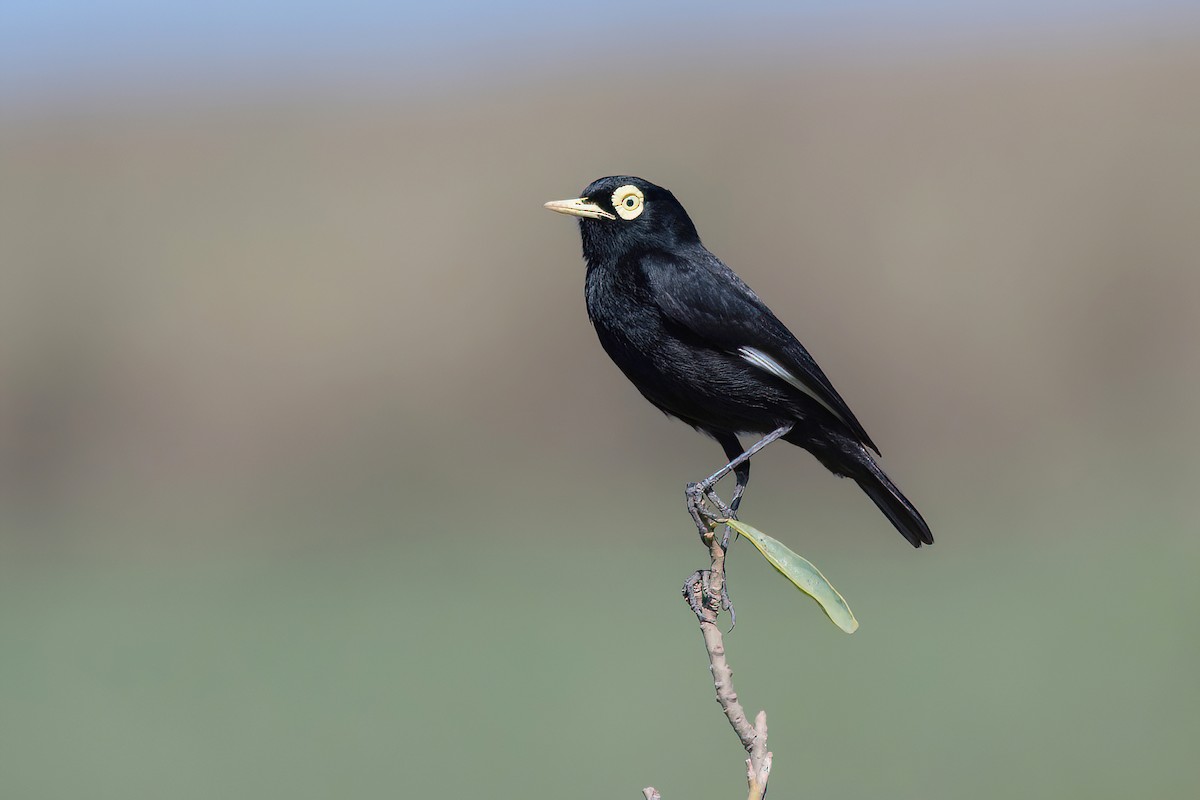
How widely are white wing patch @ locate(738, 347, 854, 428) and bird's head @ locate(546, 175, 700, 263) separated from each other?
543 mm

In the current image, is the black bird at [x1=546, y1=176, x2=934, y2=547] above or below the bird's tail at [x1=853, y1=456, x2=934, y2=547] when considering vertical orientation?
above

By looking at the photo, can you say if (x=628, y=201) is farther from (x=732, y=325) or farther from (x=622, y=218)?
(x=732, y=325)

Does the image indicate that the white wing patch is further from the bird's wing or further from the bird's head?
the bird's head

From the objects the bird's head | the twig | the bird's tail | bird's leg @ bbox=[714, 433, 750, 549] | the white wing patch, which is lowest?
the twig

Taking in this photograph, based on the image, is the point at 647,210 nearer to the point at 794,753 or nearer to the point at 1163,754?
the point at 794,753

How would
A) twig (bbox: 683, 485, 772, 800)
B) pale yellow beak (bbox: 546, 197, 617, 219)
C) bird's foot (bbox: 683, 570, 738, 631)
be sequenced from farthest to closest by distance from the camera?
pale yellow beak (bbox: 546, 197, 617, 219) < bird's foot (bbox: 683, 570, 738, 631) < twig (bbox: 683, 485, 772, 800)

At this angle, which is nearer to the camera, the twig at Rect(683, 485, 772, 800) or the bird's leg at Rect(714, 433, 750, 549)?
the twig at Rect(683, 485, 772, 800)

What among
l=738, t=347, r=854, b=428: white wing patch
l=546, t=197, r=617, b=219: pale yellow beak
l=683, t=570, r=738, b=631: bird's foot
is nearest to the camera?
l=683, t=570, r=738, b=631: bird's foot

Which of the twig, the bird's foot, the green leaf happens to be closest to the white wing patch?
the twig

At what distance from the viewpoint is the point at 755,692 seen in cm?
1197

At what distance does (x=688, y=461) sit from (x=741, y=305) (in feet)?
45.0

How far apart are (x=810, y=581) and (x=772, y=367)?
60.2 inches

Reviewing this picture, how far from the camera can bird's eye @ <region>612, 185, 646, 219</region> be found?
4.89 m

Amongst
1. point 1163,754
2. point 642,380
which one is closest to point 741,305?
point 642,380
